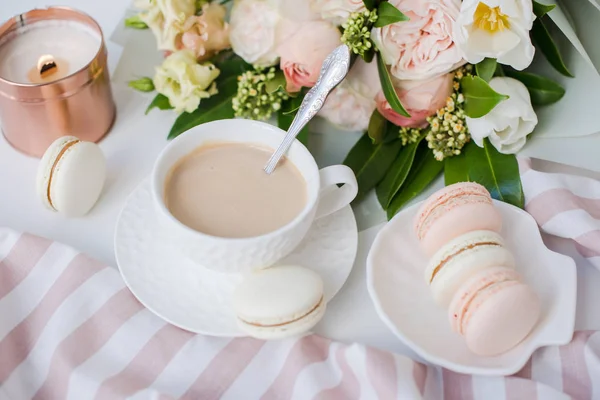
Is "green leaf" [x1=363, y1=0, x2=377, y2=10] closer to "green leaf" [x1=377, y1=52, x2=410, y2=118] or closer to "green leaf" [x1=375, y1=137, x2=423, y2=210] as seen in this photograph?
"green leaf" [x1=377, y1=52, x2=410, y2=118]

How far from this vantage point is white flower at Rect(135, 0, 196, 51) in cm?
94

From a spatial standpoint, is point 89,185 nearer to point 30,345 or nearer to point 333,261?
point 30,345

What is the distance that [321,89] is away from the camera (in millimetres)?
855

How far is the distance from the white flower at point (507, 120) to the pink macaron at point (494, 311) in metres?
0.22

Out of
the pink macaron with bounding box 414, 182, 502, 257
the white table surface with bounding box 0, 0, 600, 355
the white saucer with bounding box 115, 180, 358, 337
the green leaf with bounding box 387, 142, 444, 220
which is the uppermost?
the pink macaron with bounding box 414, 182, 502, 257

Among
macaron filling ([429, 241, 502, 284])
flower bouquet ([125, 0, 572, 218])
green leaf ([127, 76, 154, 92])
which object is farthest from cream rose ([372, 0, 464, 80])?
green leaf ([127, 76, 154, 92])

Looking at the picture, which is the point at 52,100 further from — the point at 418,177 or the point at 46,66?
the point at 418,177

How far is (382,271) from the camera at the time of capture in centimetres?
80

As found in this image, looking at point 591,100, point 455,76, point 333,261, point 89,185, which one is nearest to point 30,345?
point 89,185

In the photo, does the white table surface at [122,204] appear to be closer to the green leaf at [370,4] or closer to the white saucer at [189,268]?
the white saucer at [189,268]

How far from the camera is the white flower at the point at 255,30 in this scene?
912 mm

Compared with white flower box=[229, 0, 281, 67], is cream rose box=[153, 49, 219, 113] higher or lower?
lower

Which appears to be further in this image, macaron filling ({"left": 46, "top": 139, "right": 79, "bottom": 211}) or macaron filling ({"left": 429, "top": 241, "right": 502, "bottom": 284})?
macaron filling ({"left": 46, "top": 139, "right": 79, "bottom": 211})

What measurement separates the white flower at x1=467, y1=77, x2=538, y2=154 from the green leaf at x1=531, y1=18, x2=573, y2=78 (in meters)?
0.06
